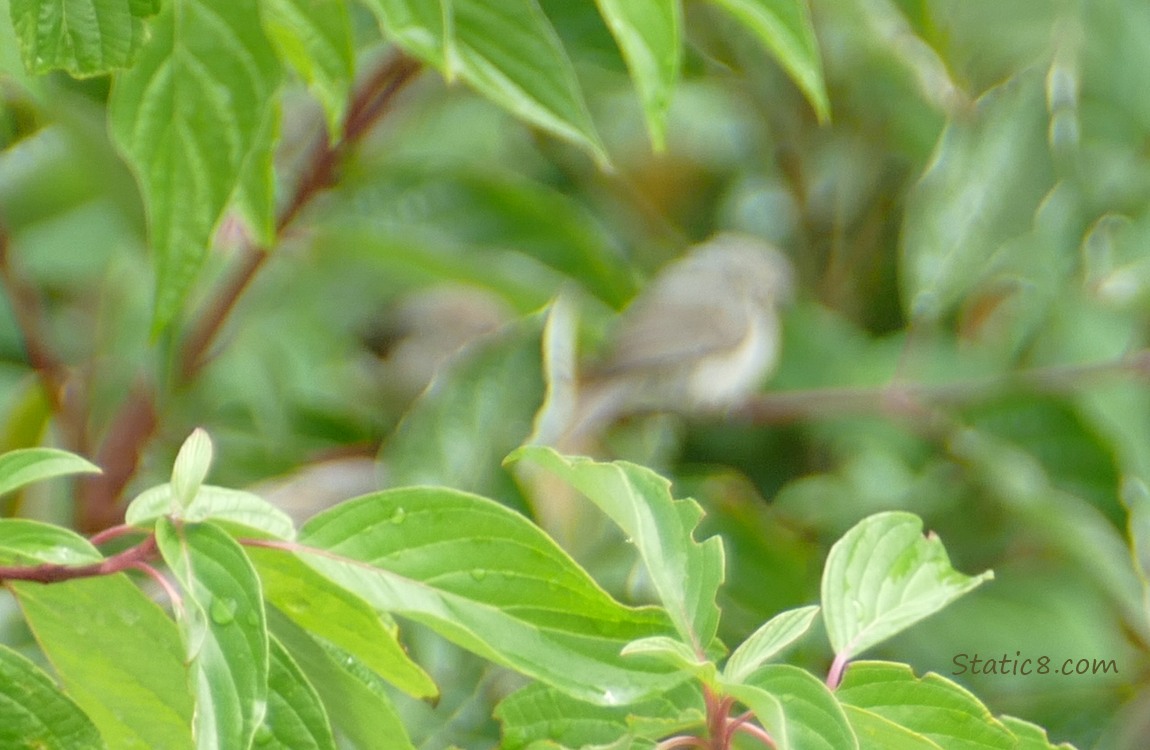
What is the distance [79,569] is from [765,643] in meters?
0.34

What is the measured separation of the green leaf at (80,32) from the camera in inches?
25.9

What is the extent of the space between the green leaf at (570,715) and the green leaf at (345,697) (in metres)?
0.06

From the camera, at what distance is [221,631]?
1.85 ft

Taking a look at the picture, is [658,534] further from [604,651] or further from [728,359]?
[728,359]

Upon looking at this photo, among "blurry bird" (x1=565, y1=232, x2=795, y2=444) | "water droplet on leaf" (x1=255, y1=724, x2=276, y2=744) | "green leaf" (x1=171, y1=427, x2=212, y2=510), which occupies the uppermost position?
"green leaf" (x1=171, y1=427, x2=212, y2=510)

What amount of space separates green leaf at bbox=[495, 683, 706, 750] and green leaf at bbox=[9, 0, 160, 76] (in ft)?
1.34

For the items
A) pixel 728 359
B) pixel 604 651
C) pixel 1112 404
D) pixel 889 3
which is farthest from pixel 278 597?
pixel 728 359

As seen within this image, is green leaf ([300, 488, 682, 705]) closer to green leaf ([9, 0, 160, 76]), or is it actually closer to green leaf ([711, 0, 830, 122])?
green leaf ([9, 0, 160, 76])

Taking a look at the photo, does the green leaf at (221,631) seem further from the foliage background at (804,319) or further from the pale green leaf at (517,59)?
the foliage background at (804,319)

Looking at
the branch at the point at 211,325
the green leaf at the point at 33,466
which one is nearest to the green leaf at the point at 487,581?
the green leaf at the point at 33,466

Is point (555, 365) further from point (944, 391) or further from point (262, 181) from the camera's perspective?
point (944, 391)

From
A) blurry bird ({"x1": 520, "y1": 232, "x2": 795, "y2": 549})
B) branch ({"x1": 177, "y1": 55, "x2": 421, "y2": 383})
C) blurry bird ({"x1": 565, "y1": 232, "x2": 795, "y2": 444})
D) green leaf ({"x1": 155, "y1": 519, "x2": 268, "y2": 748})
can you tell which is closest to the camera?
green leaf ({"x1": 155, "y1": 519, "x2": 268, "y2": 748})

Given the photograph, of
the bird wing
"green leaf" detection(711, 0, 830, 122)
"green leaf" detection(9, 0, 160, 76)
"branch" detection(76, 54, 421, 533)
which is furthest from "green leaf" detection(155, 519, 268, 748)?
the bird wing

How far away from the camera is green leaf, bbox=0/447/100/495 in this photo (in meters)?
0.61
